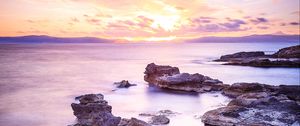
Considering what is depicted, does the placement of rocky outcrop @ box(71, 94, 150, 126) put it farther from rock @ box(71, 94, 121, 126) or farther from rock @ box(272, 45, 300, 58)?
rock @ box(272, 45, 300, 58)

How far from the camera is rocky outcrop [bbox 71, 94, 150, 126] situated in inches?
509

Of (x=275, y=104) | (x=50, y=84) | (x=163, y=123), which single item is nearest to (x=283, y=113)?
(x=275, y=104)

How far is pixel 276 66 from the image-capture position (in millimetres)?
47188

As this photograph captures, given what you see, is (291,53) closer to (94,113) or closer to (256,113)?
(256,113)

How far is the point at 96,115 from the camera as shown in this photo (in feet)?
43.3

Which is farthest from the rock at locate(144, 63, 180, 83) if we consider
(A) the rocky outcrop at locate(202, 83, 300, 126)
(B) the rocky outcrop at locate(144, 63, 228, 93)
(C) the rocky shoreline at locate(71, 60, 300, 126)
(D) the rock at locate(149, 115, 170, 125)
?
(D) the rock at locate(149, 115, 170, 125)

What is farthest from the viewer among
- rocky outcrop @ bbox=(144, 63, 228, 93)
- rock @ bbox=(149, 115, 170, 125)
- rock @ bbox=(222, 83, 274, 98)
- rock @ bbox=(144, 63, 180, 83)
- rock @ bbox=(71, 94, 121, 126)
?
rock @ bbox=(144, 63, 180, 83)

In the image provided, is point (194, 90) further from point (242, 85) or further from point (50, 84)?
point (50, 84)

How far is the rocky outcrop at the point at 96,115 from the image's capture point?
12930 millimetres

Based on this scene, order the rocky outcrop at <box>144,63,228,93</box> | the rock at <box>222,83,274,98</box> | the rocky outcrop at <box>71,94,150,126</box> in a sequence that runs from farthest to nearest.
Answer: the rocky outcrop at <box>144,63,228,93</box>
the rock at <box>222,83,274,98</box>
the rocky outcrop at <box>71,94,150,126</box>

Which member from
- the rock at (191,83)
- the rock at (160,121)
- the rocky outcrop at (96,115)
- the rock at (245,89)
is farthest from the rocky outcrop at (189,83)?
the rocky outcrop at (96,115)

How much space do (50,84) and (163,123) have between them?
19.9m

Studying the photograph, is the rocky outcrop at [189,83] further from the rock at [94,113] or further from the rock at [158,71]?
the rock at [94,113]

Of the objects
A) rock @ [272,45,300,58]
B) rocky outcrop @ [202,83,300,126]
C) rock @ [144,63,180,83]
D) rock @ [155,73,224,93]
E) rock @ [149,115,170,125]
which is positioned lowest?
rock @ [149,115,170,125]
